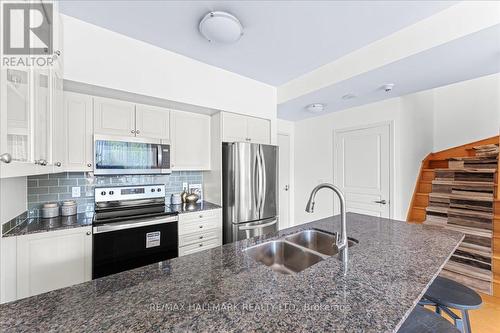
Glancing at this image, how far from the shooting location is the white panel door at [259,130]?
9.31ft

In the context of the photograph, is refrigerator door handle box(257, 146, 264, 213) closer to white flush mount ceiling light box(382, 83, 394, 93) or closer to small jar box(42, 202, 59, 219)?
white flush mount ceiling light box(382, 83, 394, 93)

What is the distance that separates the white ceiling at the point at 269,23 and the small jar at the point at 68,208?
1613mm

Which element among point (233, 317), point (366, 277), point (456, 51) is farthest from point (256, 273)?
point (456, 51)

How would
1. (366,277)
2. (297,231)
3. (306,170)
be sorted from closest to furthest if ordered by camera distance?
(366,277) → (297,231) → (306,170)

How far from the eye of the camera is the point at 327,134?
367 centimetres

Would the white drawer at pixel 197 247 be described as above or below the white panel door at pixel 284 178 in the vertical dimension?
below

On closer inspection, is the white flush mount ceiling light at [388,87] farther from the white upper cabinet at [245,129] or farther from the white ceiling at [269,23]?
the white upper cabinet at [245,129]

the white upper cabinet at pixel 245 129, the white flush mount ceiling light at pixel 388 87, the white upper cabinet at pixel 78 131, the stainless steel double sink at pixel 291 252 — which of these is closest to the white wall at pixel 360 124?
the white flush mount ceiling light at pixel 388 87

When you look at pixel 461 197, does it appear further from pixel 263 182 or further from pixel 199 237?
pixel 199 237

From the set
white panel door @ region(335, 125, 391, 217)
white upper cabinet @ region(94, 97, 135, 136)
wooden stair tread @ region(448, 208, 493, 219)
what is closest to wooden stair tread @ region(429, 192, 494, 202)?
wooden stair tread @ region(448, 208, 493, 219)

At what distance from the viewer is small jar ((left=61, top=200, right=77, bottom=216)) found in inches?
78.4

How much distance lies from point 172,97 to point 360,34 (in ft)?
6.08

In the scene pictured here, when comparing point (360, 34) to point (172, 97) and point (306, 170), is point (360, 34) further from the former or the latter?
point (306, 170)

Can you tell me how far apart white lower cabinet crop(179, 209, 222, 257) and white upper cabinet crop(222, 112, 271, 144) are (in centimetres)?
94
